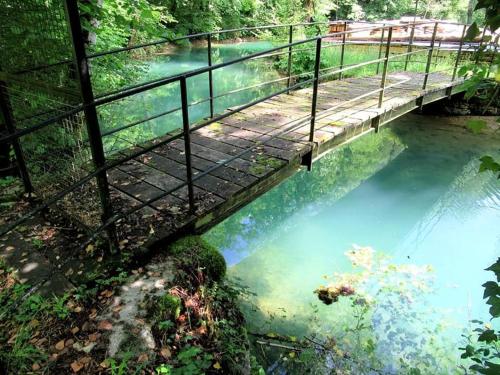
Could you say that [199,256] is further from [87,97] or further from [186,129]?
[87,97]

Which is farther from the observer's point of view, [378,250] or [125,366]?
[378,250]

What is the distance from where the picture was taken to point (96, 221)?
2898 millimetres

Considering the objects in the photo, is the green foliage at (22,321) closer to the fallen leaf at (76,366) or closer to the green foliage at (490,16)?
the fallen leaf at (76,366)

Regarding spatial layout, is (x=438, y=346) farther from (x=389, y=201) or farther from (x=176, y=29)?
(x=176, y=29)

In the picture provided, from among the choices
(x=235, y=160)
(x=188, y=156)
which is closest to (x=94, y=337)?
(x=188, y=156)

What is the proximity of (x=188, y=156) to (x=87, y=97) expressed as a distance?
802mm

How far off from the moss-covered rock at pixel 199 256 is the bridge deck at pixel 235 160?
0.11 m

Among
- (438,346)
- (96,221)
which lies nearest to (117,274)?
(96,221)

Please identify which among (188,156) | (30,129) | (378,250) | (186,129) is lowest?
(378,250)

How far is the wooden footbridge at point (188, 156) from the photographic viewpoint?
7.89 ft

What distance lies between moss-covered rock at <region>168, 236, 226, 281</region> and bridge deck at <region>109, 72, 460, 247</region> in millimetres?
108

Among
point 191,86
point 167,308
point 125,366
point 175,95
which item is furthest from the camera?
point 191,86

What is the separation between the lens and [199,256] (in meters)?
2.90

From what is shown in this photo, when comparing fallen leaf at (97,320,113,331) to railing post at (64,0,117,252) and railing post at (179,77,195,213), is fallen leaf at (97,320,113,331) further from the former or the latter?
railing post at (179,77,195,213)
